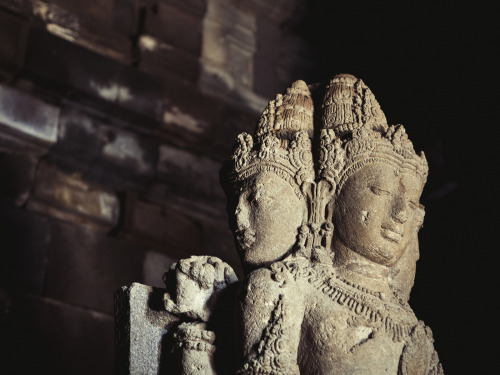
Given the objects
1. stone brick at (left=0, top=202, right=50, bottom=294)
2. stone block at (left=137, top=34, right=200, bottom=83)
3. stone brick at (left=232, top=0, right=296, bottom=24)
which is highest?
stone brick at (left=232, top=0, right=296, bottom=24)

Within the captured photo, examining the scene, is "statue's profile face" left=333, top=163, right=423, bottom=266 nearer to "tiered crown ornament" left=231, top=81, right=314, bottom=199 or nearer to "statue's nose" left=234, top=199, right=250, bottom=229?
"tiered crown ornament" left=231, top=81, right=314, bottom=199

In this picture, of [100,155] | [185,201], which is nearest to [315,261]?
[100,155]

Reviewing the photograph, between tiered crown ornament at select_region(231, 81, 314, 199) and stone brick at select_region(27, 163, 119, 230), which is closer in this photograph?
tiered crown ornament at select_region(231, 81, 314, 199)

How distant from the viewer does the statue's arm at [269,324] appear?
3.46 m

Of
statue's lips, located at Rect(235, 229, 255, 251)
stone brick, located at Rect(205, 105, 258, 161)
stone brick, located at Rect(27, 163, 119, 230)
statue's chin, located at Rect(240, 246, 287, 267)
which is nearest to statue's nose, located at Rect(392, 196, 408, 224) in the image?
statue's chin, located at Rect(240, 246, 287, 267)

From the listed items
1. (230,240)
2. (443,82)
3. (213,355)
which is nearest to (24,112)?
(230,240)

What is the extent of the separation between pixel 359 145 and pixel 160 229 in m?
3.62

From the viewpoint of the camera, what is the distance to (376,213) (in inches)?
149

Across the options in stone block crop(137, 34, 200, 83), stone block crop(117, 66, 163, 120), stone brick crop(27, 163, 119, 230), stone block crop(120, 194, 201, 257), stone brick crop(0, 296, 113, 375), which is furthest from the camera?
stone block crop(137, 34, 200, 83)

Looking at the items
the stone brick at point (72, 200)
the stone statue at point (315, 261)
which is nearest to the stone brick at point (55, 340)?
the stone brick at point (72, 200)

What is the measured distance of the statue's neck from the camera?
147 inches

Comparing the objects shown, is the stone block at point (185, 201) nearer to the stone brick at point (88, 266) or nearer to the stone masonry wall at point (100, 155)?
the stone masonry wall at point (100, 155)

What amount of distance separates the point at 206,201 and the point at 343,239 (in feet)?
12.9

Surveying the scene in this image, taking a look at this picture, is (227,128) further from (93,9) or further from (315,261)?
(315,261)
